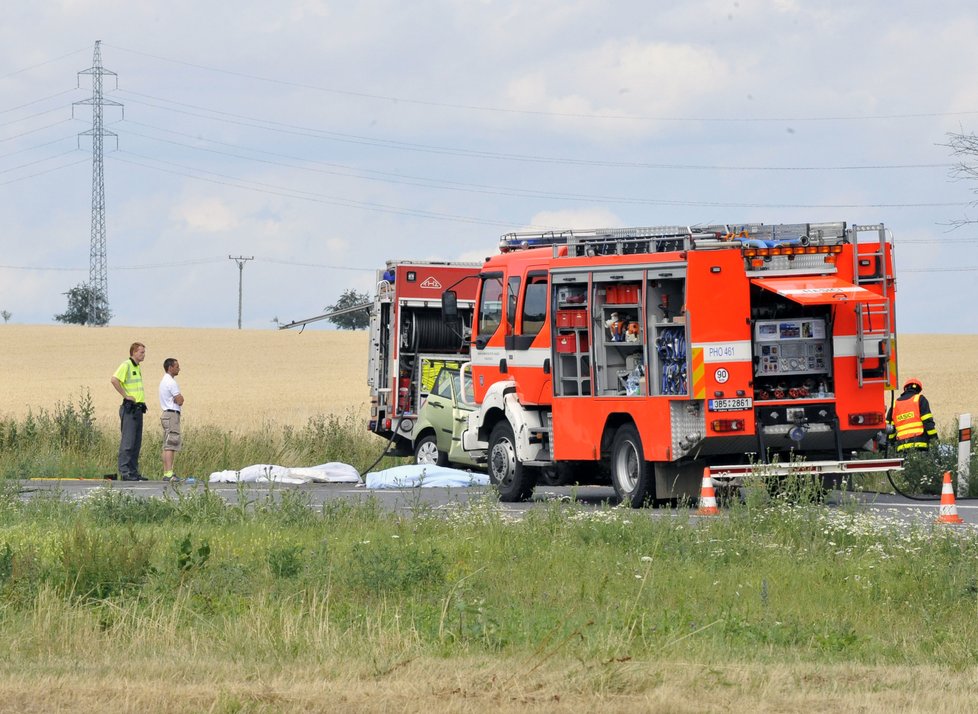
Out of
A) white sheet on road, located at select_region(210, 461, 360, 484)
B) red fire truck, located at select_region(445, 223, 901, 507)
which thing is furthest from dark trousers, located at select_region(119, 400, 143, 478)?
red fire truck, located at select_region(445, 223, 901, 507)

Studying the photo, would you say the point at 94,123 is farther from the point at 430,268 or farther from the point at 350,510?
the point at 350,510

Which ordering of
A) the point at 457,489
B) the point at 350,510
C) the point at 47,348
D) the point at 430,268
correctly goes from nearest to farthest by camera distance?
the point at 350,510 < the point at 457,489 < the point at 430,268 < the point at 47,348

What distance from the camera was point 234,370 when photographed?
234 feet

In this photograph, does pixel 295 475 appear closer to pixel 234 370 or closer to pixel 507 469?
pixel 507 469

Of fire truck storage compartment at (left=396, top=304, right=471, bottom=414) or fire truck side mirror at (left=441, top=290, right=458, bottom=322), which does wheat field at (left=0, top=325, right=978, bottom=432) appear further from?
fire truck side mirror at (left=441, top=290, right=458, bottom=322)

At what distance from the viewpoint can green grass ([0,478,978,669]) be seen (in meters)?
8.16

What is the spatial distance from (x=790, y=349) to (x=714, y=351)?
103 cm

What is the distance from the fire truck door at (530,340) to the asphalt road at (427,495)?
1359 mm

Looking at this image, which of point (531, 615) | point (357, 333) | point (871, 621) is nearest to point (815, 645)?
point (871, 621)

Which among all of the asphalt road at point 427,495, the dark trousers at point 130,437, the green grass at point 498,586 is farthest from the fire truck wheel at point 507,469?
the dark trousers at point 130,437

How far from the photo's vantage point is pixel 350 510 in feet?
45.6

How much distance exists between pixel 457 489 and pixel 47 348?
6393 cm

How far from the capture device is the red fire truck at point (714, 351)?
614 inches

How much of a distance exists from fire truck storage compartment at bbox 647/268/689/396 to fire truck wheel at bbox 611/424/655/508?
27.6 inches
